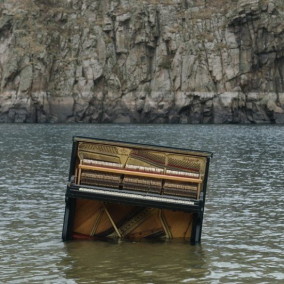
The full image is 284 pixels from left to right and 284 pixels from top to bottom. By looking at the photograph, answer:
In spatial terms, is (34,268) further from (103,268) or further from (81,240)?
(81,240)

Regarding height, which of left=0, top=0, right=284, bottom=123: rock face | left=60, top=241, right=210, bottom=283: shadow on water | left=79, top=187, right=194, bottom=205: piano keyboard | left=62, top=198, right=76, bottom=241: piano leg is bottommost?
left=60, top=241, right=210, bottom=283: shadow on water

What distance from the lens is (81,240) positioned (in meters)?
26.2

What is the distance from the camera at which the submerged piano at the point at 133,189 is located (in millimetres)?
24844

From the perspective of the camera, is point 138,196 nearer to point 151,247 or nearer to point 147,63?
point 151,247

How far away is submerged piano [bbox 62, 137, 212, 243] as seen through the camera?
24.8 meters

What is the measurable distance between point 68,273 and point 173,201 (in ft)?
14.4

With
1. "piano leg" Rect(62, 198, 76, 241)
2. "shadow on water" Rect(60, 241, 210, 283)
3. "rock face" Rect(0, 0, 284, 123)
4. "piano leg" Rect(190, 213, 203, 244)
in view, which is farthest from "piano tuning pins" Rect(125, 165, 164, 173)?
"rock face" Rect(0, 0, 284, 123)

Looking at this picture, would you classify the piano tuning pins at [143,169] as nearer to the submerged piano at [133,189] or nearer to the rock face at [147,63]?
the submerged piano at [133,189]

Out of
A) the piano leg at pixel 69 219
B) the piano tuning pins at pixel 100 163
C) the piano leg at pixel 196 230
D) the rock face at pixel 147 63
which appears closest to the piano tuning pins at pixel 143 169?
the piano tuning pins at pixel 100 163

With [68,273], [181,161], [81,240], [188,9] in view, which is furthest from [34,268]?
[188,9]

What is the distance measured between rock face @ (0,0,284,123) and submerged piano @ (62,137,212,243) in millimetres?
135017

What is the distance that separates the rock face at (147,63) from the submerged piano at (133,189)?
135 meters

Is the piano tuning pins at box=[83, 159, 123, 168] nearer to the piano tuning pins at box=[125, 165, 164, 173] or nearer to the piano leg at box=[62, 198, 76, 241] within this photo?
the piano tuning pins at box=[125, 165, 164, 173]

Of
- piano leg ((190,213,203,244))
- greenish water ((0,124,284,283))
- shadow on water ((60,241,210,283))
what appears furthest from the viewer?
piano leg ((190,213,203,244))
